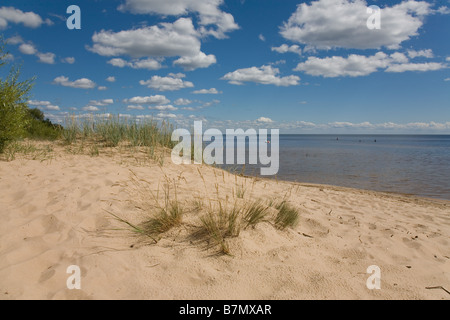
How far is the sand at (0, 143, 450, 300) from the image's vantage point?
237 cm

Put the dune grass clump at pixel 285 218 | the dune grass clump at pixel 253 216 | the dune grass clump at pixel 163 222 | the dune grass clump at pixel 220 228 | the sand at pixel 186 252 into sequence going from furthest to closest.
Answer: the dune grass clump at pixel 285 218 < the dune grass clump at pixel 253 216 < the dune grass clump at pixel 163 222 < the dune grass clump at pixel 220 228 < the sand at pixel 186 252

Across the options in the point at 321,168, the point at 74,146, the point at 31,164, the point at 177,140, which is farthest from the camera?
the point at 321,168

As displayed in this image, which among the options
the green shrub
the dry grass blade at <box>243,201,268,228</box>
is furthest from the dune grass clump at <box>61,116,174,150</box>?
the dry grass blade at <box>243,201,268,228</box>

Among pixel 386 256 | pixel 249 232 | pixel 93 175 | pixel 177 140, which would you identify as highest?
pixel 177 140

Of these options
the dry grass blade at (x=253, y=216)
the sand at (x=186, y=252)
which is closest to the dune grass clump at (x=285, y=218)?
the sand at (x=186, y=252)

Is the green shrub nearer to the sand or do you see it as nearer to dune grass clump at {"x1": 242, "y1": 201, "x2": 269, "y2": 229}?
the sand

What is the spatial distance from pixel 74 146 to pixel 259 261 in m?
8.49

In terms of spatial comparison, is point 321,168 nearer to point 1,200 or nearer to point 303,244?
point 303,244

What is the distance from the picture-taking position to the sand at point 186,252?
7.77 feet

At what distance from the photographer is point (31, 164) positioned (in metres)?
6.04

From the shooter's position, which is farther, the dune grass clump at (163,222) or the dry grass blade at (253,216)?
the dry grass blade at (253,216)

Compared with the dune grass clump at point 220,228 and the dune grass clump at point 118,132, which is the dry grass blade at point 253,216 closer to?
the dune grass clump at point 220,228
